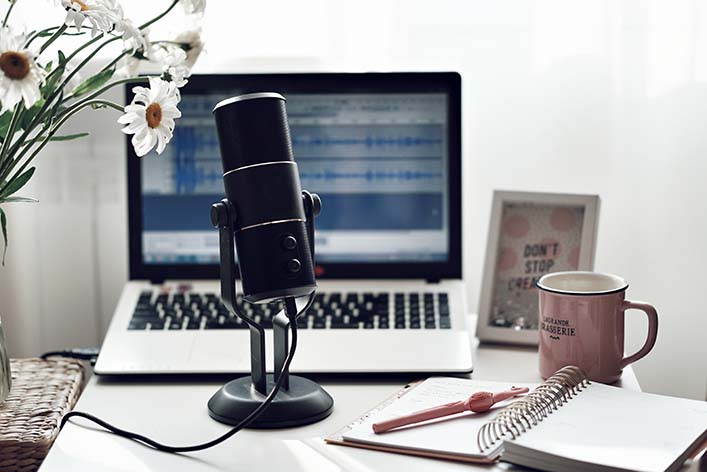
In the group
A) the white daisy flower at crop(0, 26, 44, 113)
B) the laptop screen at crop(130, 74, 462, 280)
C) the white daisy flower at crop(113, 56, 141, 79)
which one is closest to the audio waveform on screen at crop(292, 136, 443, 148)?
the laptop screen at crop(130, 74, 462, 280)

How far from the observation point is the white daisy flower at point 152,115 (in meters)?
0.84

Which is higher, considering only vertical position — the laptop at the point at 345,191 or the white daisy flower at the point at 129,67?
the white daisy flower at the point at 129,67

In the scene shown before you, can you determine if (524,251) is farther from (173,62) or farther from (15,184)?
(15,184)

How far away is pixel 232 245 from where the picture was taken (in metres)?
0.87

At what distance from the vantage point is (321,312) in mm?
1107

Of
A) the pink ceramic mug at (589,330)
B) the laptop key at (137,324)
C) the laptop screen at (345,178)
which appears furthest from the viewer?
the laptop screen at (345,178)

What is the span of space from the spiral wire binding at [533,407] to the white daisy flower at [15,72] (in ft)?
1.46

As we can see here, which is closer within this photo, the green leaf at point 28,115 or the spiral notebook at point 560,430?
the spiral notebook at point 560,430

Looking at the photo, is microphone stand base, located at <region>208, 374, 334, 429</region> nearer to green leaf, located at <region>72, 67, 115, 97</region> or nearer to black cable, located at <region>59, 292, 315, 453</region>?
black cable, located at <region>59, 292, 315, 453</region>

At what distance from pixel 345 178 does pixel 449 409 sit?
419mm

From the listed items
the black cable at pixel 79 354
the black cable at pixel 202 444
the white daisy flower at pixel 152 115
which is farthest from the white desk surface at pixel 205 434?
the white daisy flower at pixel 152 115

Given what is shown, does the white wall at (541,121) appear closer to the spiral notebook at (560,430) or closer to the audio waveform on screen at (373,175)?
the audio waveform on screen at (373,175)

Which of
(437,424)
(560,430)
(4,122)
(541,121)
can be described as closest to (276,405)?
(437,424)

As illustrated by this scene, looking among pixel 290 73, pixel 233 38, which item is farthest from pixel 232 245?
pixel 233 38
